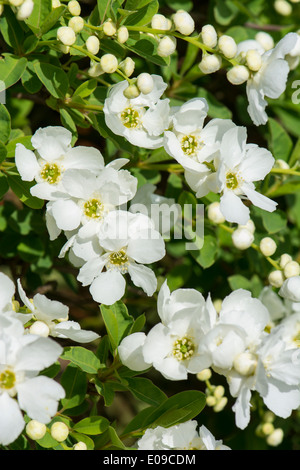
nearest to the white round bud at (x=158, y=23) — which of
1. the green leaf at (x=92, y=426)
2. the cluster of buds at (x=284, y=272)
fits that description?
the cluster of buds at (x=284, y=272)

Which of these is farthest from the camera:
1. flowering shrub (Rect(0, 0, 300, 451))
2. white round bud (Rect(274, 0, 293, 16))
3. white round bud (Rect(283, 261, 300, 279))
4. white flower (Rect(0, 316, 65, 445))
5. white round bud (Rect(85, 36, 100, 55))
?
white round bud (Rect(274, 0, 293, 16))

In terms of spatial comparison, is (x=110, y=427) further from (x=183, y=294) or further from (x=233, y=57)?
(x=233, y=57)

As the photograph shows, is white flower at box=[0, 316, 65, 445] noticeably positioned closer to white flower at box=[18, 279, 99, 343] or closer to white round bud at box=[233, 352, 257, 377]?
white flower at box=[18, 279, 99, 343]

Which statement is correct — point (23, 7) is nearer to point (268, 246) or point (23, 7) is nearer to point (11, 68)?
point (11, 68)

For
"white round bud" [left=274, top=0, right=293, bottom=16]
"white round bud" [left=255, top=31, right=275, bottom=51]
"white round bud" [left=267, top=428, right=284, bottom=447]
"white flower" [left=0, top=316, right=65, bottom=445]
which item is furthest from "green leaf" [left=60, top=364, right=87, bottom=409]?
"white round bud" [left=274, top=0, right=293, bottom=16]
